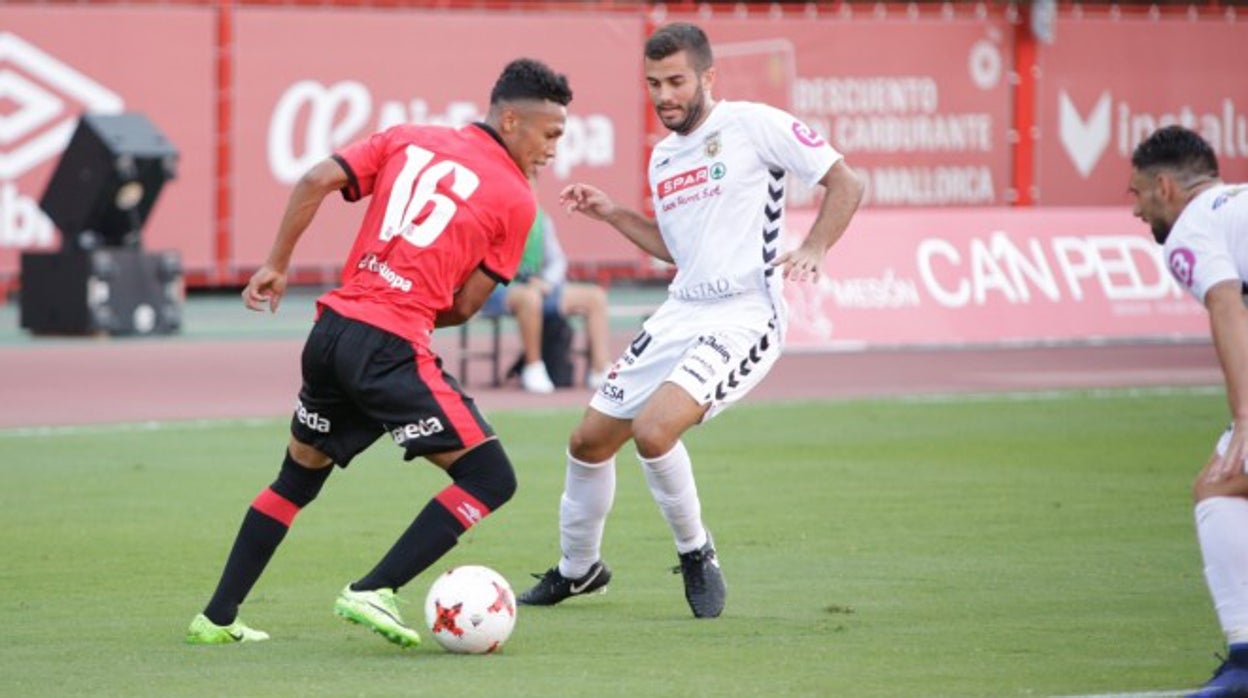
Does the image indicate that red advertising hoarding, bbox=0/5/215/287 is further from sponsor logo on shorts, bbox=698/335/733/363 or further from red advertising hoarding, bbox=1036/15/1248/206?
sponsor logo on shorts, bbox=698/335/733/363

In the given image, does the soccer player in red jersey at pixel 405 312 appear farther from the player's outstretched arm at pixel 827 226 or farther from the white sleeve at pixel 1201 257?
the white sleeve at pixel 1201 257

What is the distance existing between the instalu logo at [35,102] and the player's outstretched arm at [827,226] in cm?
1757

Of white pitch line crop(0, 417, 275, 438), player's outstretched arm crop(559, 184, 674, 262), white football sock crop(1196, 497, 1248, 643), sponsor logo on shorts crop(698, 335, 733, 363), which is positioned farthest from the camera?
white pitch line crop(0, 417, 275, 438)

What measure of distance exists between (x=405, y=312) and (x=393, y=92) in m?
19.9

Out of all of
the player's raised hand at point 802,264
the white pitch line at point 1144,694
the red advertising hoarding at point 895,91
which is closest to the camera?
the white pitch line at point 1144,694

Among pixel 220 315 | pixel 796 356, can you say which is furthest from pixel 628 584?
pixel 220 315

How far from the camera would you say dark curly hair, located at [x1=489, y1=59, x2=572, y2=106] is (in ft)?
28.3

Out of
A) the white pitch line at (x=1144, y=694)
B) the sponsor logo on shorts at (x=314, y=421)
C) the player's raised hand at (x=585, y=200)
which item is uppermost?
the player's raised hand at (x=585, y=200)

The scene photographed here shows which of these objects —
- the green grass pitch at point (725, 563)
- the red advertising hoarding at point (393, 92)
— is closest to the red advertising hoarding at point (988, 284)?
the green grass pitch at point (725, 563)

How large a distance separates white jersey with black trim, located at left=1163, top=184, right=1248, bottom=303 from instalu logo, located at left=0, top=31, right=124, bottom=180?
64.5 ft

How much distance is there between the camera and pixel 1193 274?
24.2 feet

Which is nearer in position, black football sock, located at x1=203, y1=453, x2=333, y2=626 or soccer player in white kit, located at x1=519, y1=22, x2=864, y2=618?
black football sock, located at x1=203, y1=453, x2=333, y2=626

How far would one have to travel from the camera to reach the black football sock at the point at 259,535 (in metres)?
8.62

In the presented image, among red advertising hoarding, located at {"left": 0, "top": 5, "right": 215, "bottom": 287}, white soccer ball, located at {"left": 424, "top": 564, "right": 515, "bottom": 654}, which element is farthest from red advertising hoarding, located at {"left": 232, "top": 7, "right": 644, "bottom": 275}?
white soccer ball, located at {"left": 424, "top": 564, "right": 515, "bottom": 654}
